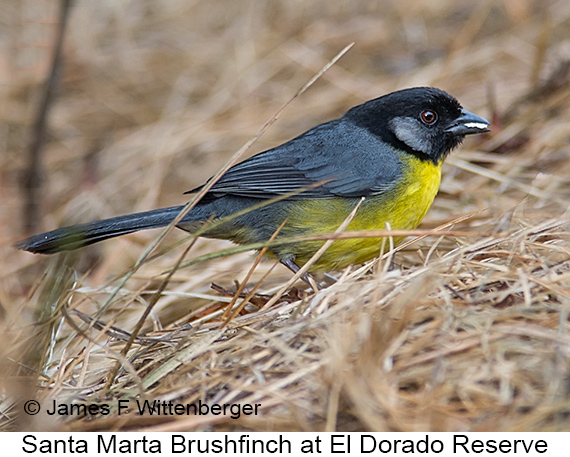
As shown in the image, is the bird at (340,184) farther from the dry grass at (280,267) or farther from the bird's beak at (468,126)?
the dry grass at (280,267)

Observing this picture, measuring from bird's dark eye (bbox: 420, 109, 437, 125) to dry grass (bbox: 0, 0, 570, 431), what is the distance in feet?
2.07

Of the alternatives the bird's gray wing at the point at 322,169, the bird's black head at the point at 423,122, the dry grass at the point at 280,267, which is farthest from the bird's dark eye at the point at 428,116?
the dry grass at the point at 280,267

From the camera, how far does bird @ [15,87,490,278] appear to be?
12.2ft

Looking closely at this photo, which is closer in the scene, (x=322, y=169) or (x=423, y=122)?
(x=322, y=169)

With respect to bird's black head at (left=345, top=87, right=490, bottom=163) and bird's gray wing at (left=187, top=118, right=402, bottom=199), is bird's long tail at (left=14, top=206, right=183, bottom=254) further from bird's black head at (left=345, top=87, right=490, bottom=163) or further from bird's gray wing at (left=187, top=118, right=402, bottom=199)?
bird's black head at (left=345, top=87, right=490, bottom=163)

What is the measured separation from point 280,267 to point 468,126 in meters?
1.53

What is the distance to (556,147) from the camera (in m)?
4.77

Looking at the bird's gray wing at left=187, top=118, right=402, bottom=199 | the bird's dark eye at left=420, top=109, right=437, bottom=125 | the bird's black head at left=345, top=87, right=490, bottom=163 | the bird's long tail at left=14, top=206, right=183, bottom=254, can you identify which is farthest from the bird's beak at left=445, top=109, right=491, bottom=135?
the bird's long tail at left=14, top=206, right=183, bottom=254

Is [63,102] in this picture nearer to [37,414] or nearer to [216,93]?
[216,93]

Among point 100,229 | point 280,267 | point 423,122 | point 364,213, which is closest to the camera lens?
point 100,229

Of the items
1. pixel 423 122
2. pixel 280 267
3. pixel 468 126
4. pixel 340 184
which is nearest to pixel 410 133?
pixel 423 122

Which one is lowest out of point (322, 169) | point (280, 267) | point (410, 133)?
point (280, 267)

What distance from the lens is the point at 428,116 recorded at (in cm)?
411

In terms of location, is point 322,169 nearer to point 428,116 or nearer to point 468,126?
point 428,116
